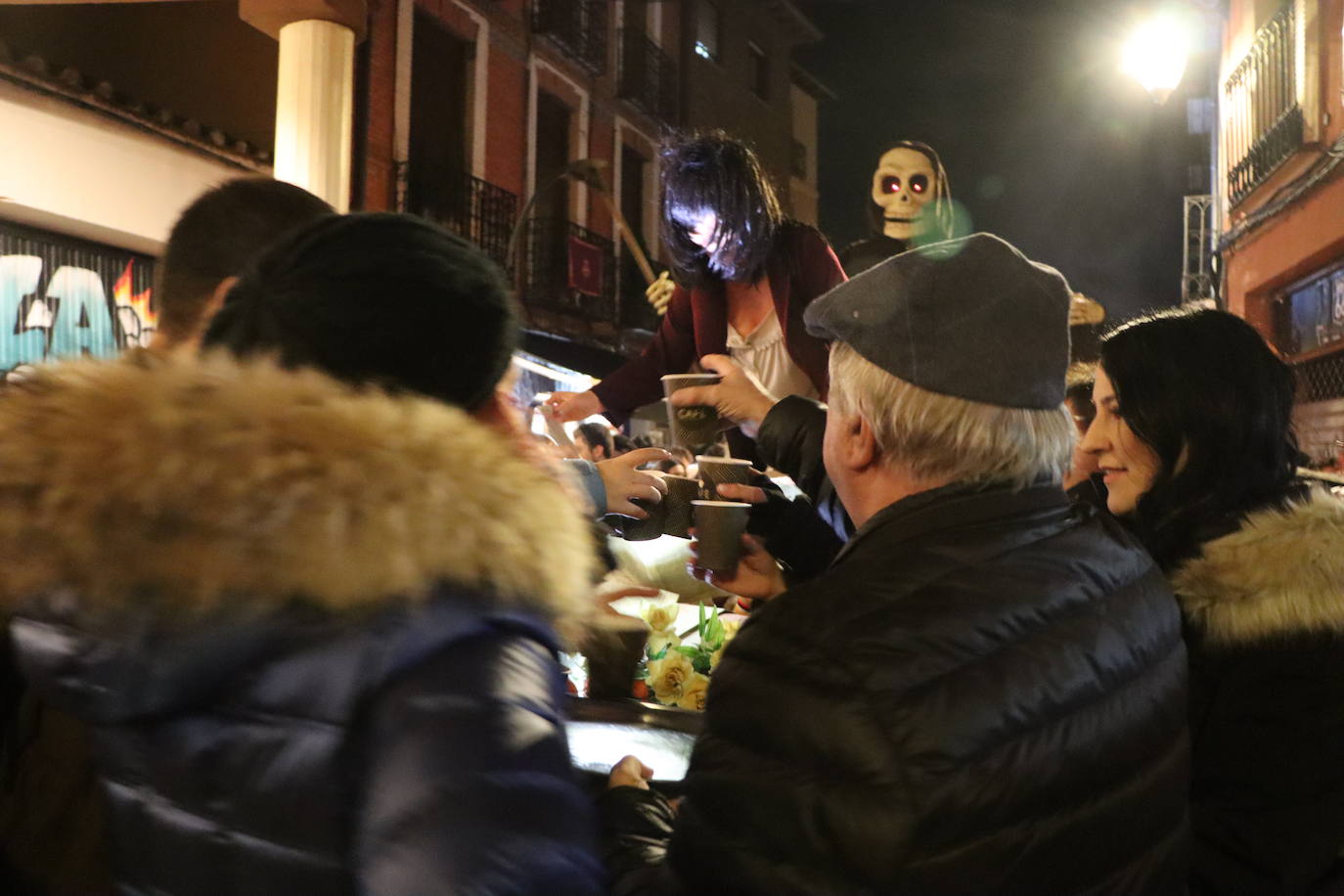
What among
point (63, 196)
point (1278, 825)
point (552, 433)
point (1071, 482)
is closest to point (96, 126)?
point (63, 196)

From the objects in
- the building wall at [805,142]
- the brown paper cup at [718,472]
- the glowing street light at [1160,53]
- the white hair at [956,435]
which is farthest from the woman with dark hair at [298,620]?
the building wall at [805,142]

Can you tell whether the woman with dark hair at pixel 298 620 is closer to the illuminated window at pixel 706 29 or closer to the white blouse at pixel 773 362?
the white blouse at pixel 773 362

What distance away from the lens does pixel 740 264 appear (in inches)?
124

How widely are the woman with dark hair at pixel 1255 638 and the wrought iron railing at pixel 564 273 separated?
1374 centimetres

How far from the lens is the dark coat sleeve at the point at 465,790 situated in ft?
2.88

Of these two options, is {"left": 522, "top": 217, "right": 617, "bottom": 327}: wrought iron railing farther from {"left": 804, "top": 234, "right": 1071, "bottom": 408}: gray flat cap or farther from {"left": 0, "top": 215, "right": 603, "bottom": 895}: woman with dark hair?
{"left": 0, "top": 215, "right": 603, "bottom": 895}: woman with dark hair

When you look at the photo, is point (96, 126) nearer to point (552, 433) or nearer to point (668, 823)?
point (552, 433)

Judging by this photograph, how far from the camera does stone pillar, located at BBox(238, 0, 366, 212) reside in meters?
6.45

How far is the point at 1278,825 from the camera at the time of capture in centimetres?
178

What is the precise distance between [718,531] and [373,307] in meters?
1.09

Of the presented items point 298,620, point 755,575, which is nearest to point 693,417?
point 755,575

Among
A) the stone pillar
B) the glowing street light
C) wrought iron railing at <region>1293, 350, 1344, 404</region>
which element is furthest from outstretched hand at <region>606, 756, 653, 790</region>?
wrought iron railing at <region>1293, 350, 1344, 404</region>

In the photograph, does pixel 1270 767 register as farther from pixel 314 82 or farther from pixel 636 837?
pixel 314 82

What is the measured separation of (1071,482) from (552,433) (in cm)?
190
